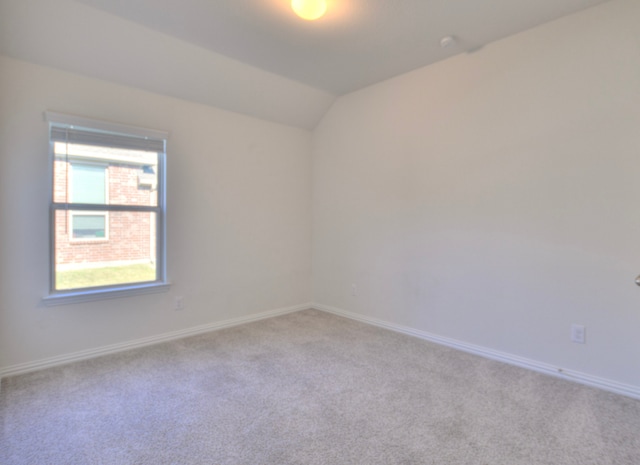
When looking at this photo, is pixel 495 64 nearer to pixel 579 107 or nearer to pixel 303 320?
pixel 579 107

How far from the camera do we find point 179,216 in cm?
328

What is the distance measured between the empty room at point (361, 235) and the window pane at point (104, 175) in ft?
0.05

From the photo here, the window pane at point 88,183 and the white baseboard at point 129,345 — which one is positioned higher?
the window pane at point 88,183

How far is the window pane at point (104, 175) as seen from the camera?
8.78 feet

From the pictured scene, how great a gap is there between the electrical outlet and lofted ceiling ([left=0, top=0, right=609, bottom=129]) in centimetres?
222

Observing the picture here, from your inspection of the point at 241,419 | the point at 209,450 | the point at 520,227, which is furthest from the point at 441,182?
the point at 209,450

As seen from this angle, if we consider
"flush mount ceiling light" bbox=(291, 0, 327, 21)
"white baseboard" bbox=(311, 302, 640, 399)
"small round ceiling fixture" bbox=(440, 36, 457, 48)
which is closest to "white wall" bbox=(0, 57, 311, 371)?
A: "white baseboard" bbox=(311, 302, 640, 399)

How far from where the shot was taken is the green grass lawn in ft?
8.93

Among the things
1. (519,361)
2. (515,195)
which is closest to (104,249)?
(515,195)

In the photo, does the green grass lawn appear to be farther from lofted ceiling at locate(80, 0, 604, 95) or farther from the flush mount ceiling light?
the flush mount ceiling light

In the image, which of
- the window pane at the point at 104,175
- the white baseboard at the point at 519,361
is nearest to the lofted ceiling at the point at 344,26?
the window pane at the point at 104,175

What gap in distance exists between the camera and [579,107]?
238cm

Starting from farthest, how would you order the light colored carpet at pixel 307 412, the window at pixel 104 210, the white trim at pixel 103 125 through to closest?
the window at pixel 104 210 < the white trim at pixel 103 125 < the light colored carpet at pixel 307 412

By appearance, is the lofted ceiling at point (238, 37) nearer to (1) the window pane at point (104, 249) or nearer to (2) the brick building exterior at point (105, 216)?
(2) the brick building exterior at point (105, 216)
